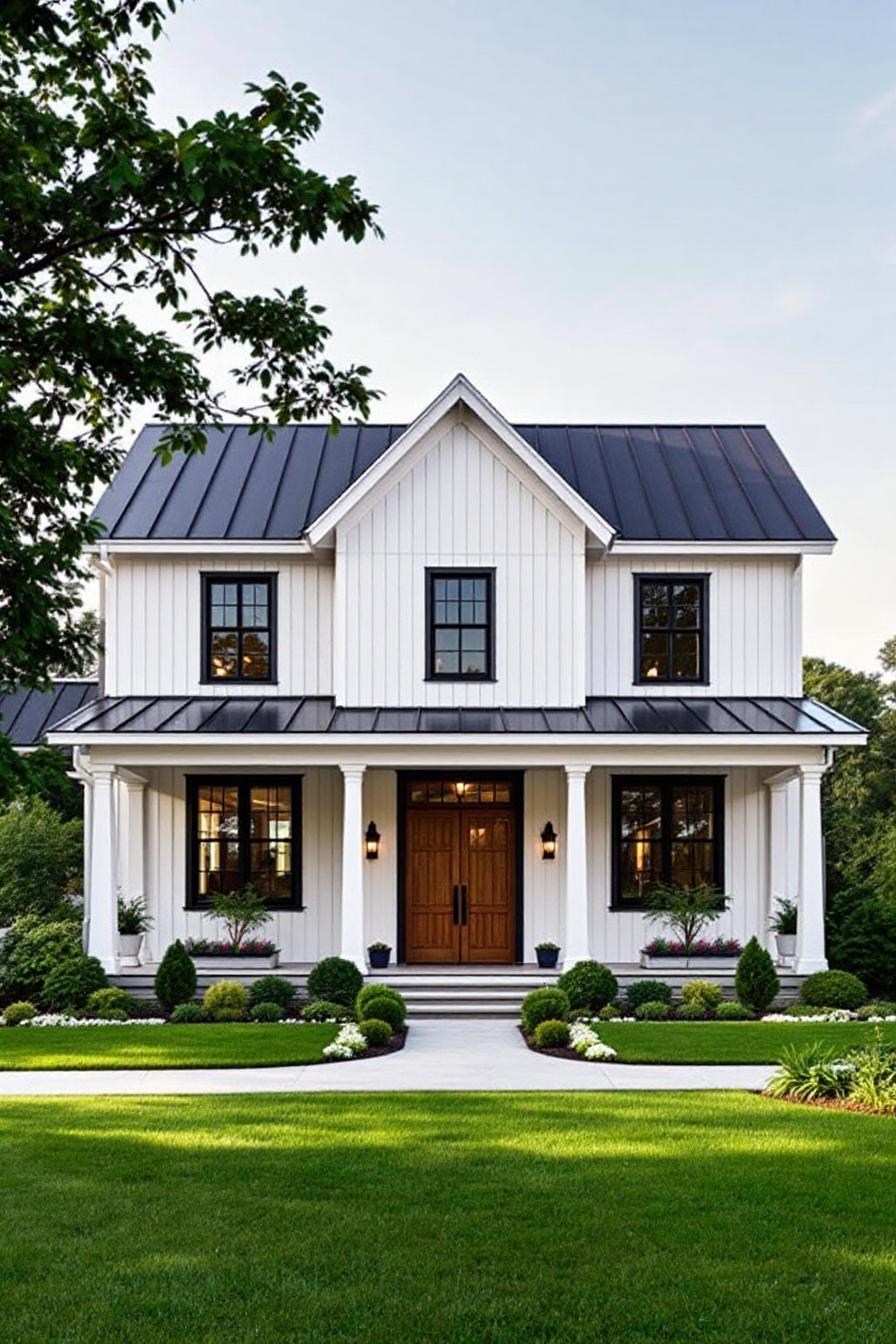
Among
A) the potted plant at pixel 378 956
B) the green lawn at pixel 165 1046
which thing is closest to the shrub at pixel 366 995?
the green lawn at pixel 165 1046

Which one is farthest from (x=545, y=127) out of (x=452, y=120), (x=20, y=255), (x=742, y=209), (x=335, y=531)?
(x=20, y=255)

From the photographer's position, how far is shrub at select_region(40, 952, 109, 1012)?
55.7 feet

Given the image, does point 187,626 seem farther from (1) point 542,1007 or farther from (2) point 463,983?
(1) point 542,1007

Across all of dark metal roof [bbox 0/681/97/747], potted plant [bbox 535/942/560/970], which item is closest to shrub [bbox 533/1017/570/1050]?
potted plant [bbox 535/942/560/970]

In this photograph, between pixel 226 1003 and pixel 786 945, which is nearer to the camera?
pixel 226 1003

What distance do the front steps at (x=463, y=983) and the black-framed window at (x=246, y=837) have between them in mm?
1570

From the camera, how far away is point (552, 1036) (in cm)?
1439

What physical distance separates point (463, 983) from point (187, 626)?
6985mm

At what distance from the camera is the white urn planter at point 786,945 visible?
19.0 m

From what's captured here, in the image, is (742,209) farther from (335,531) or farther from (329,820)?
(329,820)

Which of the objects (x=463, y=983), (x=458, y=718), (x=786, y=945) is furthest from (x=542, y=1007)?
(x=786, y=945)

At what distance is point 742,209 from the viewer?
19.4m

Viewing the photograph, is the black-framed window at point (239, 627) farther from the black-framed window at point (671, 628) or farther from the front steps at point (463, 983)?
Result: the black-framed window at point (671, 628)

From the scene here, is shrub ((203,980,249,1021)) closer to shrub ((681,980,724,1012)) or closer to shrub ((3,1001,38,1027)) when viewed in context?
shrub ((3,1001,38,1027))
